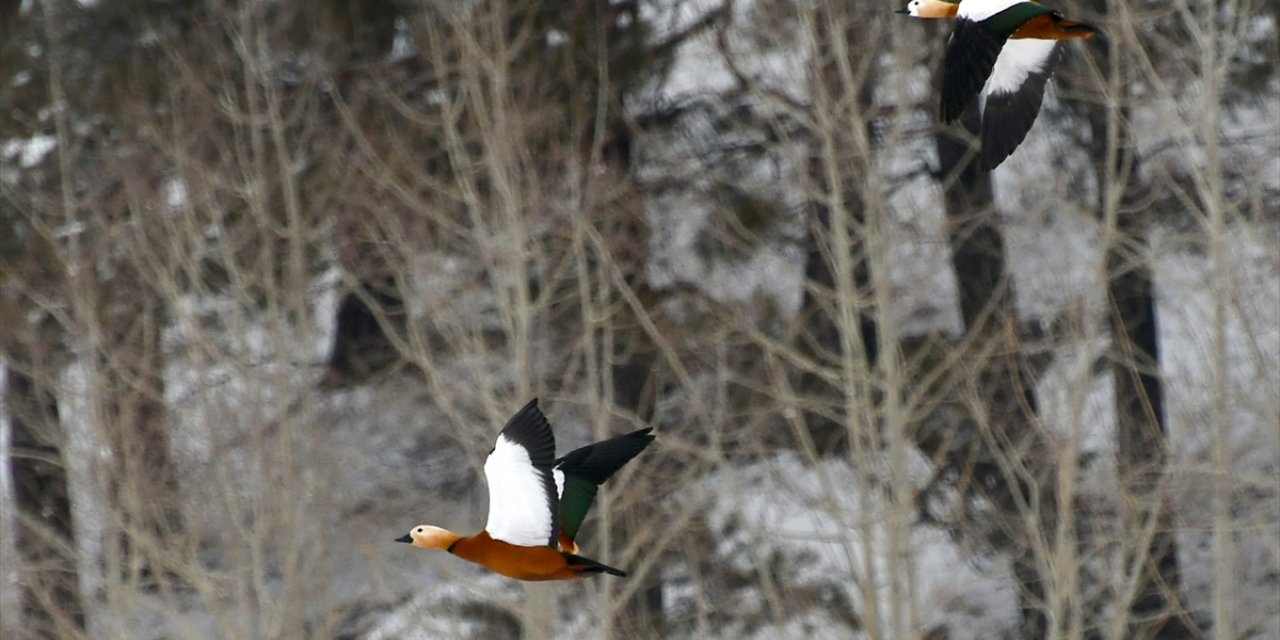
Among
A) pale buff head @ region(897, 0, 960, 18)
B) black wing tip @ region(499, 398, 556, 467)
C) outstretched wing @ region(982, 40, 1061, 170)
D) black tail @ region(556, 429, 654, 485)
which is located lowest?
black tail @ region(556, 429, 654, 485)

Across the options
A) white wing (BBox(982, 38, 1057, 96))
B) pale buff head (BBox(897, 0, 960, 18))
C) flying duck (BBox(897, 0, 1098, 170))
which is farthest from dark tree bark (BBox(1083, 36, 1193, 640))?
pale buff head (BBox(897, 0, 960, 18))

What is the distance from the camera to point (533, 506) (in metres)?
7.23

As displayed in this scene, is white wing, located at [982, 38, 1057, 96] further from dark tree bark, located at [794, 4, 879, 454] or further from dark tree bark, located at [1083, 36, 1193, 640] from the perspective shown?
dark tree bark, located at [794, 4, 879, 454]

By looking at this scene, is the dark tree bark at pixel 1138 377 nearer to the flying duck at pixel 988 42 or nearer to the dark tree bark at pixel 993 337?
the dark tree bark at pixel 993 337

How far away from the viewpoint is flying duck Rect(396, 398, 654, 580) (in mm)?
6973

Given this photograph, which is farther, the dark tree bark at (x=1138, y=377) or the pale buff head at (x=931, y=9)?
the dark tree bark at (x=1138, y=377)

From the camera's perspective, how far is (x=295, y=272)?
629 inches

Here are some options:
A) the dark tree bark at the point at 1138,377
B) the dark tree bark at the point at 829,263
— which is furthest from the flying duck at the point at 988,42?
the dark tree bark at the point at 829,263

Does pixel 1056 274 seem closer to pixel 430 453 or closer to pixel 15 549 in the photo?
pixel 430 453

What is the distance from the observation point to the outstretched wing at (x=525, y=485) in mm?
7125

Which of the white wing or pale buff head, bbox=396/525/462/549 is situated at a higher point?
the white wing

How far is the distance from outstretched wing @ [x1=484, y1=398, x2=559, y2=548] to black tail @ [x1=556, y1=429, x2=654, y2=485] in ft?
0.76

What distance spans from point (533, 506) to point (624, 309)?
9.68 m

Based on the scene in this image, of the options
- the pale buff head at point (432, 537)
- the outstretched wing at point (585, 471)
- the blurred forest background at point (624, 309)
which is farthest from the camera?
the blurred forest background at point (624, 309)
